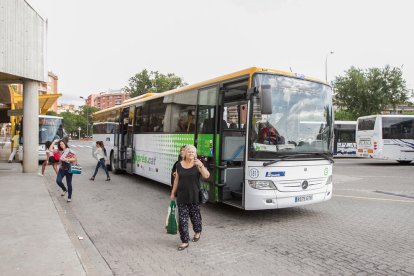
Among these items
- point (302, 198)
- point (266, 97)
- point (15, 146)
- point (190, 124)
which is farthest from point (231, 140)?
point (15, 146)

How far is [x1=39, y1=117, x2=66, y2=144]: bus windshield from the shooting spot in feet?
69.4

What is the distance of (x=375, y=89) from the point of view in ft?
130

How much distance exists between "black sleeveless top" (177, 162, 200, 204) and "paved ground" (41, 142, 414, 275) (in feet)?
2.55

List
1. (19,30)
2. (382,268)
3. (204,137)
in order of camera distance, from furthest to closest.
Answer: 1. (19,30)
2. (204,137)
3. (382,268)

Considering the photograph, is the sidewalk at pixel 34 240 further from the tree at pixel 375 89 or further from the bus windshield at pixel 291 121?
the tree at pixel 375 89

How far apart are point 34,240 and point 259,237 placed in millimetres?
3650

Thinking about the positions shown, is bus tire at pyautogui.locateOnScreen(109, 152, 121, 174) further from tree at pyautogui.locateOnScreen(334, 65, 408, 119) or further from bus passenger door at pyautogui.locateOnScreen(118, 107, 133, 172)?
tree at pyautogui.locateOnScreen(334, 65, 408, 119)

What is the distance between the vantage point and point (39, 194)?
409 inches

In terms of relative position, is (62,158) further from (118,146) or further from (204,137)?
(118,146)

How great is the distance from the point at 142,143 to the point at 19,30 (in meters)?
7.36

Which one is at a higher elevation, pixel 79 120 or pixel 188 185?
pixel 79 120

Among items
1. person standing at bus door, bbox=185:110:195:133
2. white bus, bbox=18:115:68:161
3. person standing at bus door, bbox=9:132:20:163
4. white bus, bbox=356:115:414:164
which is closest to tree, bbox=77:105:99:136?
person standing at bus door, bbox=9:132:20:163

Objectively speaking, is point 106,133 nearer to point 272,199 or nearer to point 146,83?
point 272,199

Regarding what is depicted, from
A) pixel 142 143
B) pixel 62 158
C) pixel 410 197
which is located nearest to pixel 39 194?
pixel 62 158
